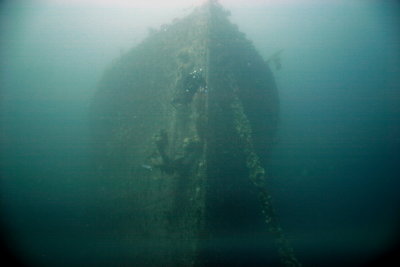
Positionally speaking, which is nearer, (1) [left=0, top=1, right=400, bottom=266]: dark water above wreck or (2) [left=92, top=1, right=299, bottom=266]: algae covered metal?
(2) [left=92, top=1, right=299, bottom=266]: algae covered metal

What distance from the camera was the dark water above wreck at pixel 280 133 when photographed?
657cm

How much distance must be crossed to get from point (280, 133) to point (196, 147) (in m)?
11.8

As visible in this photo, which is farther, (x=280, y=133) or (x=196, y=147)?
(x=280, y=133)

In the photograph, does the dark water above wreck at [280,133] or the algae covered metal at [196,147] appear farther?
the dark water above wreck at [280,133]

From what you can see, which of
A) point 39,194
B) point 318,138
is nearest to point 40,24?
point 39,194

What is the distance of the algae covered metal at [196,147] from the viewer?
2.88 metres

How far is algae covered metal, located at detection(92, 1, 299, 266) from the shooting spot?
2877mm

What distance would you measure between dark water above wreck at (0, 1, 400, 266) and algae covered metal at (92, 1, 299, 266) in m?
0.67

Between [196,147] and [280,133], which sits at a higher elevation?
[280,133]

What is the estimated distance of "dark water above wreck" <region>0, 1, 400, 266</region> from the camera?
6574 mm

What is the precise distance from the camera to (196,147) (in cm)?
329

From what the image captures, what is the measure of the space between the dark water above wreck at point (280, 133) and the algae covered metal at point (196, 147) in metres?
0.67

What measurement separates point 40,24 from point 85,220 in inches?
795

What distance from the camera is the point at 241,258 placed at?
109 inches
